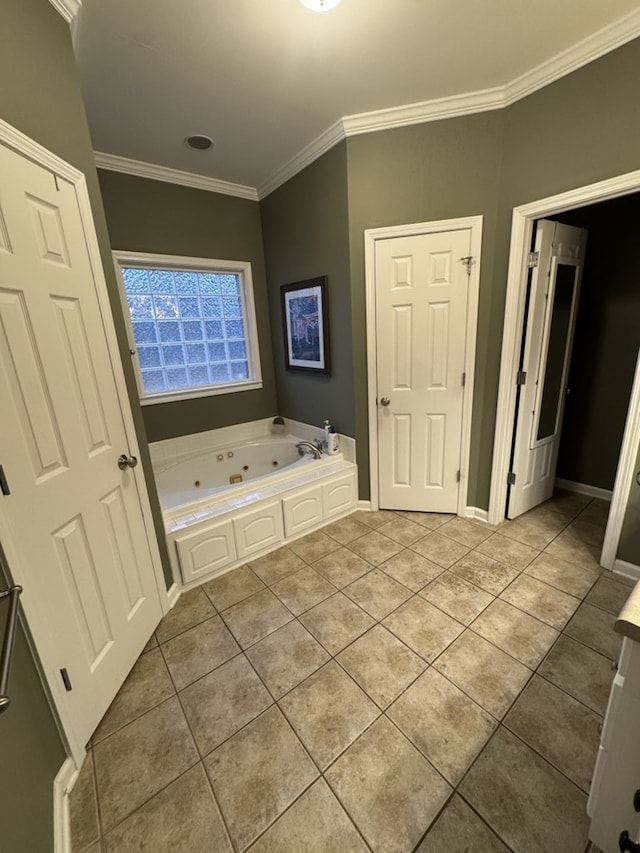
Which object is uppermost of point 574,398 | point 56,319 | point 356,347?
point 56,319

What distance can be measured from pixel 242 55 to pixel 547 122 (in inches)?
63.3

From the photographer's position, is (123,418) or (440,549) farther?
(440,549)

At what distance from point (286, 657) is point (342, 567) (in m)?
0.69

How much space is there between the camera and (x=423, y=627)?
177 centimetres

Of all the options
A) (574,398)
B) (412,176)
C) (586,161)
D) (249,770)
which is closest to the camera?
(249,770)

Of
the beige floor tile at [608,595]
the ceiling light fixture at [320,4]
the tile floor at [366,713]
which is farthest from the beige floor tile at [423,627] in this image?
the ceiling light fixture at [320,4]

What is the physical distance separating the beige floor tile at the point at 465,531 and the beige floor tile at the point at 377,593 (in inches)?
25.8

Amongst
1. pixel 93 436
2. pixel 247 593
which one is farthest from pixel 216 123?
pixel 247 593

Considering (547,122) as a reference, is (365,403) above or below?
below

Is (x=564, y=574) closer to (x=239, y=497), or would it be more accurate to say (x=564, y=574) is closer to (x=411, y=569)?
(x=411, y=569)

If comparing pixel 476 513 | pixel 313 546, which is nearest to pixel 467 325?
pixel 476 513

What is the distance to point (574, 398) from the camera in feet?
9.75

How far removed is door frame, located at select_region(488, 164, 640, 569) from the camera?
181 cm

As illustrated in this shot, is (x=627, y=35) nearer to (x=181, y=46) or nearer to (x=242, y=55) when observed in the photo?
(x=242, y=55)
